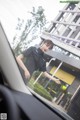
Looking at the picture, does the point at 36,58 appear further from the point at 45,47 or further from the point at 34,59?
the point at 45,47

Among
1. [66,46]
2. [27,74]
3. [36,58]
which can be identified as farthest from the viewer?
[66,46]

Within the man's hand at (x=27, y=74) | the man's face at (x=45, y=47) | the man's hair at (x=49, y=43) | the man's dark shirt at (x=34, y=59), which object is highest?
the man's hair at (x=49, y=43)

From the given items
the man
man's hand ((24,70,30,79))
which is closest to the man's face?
the man

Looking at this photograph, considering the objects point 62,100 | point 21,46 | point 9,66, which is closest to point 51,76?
point 62,100

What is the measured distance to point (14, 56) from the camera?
1.86m

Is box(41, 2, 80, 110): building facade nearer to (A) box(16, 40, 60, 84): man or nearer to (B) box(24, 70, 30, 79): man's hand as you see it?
(A) box(16, 40, 60, 84): man

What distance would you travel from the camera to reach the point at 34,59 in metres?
2.27

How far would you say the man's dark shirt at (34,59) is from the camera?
2221 mm

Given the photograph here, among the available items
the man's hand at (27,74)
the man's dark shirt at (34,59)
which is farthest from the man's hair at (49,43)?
the man's hand at (27,74)

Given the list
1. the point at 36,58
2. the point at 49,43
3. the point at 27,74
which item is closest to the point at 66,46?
the point at 49,43

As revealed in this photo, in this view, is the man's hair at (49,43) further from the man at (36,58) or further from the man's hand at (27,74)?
the man's hand at (27,74)

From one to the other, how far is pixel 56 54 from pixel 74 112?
73 cm

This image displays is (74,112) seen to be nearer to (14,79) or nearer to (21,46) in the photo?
(14,79)

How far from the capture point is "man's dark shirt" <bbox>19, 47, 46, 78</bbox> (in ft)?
7.29
